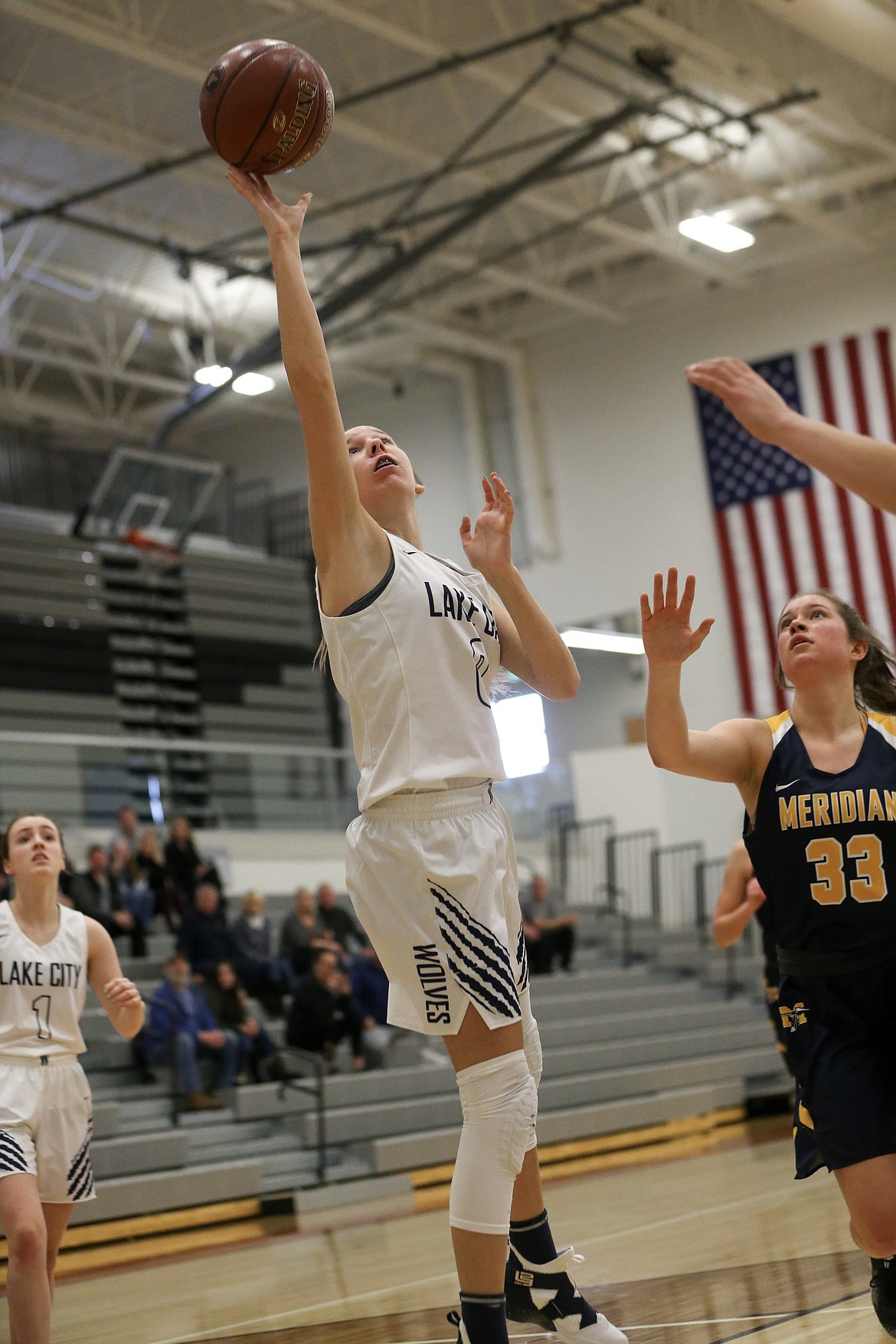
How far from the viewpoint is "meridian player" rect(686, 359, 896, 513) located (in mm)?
2611

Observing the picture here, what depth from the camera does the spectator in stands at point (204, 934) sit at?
11039 millimetres

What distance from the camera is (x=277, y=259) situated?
123 inches

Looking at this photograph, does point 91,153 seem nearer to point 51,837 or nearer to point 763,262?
point 763,262

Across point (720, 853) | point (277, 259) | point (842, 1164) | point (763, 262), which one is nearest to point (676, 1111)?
point (720, 853)

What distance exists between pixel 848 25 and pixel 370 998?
30.4 ft

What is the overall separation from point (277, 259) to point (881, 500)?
137cm

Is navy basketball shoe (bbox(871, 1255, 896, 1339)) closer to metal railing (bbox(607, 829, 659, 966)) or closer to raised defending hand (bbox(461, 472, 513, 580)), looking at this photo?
raised defending hand (bbox(461, 472, 513, 580))

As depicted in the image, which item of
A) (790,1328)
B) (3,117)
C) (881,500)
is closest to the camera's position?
(881,500)

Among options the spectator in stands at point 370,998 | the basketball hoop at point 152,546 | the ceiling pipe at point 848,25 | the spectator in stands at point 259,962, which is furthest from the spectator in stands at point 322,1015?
the basketball hoop at point 152,546

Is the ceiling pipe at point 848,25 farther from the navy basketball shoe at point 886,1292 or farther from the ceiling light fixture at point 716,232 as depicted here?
the navy basketball shoe at point 886,1292

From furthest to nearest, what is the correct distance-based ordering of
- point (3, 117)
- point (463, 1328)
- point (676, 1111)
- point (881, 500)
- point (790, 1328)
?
point (3, 117), point (676, 1111), point (790, 1328), point (463, 1328), point (881, 500)

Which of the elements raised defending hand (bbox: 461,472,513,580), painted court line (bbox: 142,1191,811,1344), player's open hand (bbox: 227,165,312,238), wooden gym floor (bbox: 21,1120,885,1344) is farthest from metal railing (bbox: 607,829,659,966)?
player's open hand (bbox: 227,165,312,238)

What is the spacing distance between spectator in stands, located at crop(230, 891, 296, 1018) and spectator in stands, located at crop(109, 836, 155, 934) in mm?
728

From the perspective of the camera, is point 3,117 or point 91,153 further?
point 91,153
